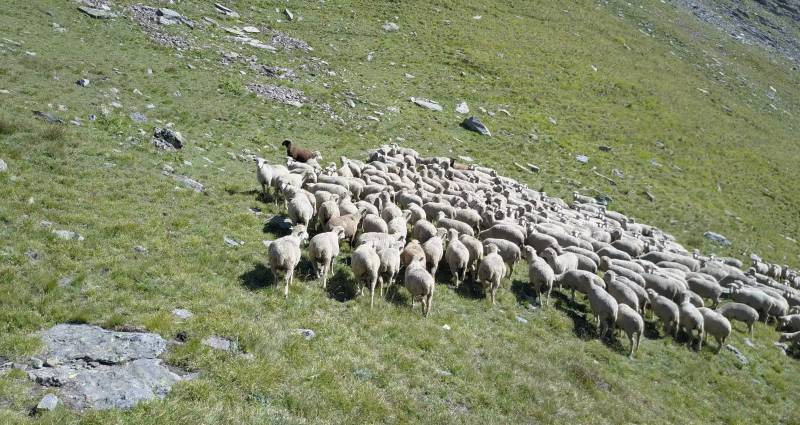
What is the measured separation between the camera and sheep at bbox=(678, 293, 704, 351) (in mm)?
15430

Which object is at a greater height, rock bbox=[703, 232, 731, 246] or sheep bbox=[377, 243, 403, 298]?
sheep bbox=[377, 243, 403, 298]

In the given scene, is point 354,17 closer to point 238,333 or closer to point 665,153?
point 665,153

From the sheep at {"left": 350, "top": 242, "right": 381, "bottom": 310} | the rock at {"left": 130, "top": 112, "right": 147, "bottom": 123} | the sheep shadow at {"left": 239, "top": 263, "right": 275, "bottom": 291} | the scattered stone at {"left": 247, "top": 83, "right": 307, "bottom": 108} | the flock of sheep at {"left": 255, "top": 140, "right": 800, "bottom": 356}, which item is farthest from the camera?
the scattered stone at {"left": 247, "top": 83, "right": 307, "bottom": 108}

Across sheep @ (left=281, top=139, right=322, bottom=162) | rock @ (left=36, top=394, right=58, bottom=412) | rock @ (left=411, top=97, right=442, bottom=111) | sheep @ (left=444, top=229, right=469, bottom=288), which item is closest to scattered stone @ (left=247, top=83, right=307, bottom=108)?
sheep @ (left=281, top=139, right=322, bottom=162)

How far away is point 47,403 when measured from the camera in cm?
657

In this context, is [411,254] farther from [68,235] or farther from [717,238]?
[717,238]

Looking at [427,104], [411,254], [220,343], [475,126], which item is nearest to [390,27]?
[427,104]

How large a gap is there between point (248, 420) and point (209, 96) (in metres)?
25.8

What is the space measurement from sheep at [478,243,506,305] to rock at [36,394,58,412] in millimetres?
11152

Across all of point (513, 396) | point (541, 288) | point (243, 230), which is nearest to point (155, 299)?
point (243, 230)

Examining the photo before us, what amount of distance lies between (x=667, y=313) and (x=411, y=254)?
903 cm

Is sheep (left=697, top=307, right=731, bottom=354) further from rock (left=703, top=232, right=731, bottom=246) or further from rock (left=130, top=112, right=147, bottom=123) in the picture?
rock (left=130, top=112, right=147, bottom=123)

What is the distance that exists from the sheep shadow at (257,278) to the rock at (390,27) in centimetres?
4843

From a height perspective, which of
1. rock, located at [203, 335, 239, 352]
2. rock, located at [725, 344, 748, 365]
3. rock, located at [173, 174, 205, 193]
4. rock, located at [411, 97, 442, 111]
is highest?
rock, located at [725, 344, 748, 365]
